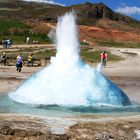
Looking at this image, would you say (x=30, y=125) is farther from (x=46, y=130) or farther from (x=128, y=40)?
(x=128, y=40)

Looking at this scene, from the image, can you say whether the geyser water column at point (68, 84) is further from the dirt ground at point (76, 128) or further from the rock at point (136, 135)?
the rock at point (136, 135)

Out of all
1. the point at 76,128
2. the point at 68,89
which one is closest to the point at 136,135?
the point at 76,128

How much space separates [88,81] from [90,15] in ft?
360

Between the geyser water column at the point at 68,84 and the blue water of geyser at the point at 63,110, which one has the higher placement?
the geyser water column at the point at 68,84

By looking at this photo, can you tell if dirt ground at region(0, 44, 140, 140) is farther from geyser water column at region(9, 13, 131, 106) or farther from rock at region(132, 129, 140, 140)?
geyser water column at region(9, 13, 131, 106)

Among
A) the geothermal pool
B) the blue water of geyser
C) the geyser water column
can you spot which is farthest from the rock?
the geyser water column

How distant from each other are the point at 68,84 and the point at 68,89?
0.27 metres

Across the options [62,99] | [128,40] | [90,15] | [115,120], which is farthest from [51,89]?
[90,15]

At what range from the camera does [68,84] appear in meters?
21.1

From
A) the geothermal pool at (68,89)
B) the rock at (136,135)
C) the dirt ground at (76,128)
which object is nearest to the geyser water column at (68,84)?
the geothermal pool at (68,89)

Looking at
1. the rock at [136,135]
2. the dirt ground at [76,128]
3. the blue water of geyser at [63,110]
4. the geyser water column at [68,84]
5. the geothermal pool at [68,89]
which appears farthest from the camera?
the geyser water column at [68,84]

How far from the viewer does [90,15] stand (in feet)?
426

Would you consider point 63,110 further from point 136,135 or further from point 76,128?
point 136,135

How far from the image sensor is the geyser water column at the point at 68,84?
20.6 meters
